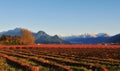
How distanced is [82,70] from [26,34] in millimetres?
100176

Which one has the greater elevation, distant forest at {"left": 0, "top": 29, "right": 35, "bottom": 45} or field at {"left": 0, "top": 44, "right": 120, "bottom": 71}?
distant forest at {"left": 0, "top": 29, "right": 35, "bottom": 45}

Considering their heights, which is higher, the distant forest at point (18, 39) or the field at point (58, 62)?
the distant forest at point (18, 39)

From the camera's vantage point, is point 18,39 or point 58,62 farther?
point 18,39

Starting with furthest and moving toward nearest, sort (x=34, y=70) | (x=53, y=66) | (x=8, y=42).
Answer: (x=8, y=42), (x=53, y=66), (x=34, y=70)

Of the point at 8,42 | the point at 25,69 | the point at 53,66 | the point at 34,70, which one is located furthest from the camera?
the point at 8,42

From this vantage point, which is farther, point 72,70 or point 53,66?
point 53,66

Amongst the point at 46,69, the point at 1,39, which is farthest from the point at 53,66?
the point at 1,39

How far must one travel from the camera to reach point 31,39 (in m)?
126

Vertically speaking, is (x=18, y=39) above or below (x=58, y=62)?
above

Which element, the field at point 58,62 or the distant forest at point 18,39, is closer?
the field at point 58,62

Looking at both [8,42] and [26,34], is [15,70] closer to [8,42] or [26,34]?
[8,42]

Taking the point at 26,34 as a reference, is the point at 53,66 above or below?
below

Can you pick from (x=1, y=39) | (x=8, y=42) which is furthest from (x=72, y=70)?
(x=1, y=39)

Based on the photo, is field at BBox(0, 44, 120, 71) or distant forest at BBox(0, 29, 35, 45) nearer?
field at BBox(0, 44, 120, 71)
